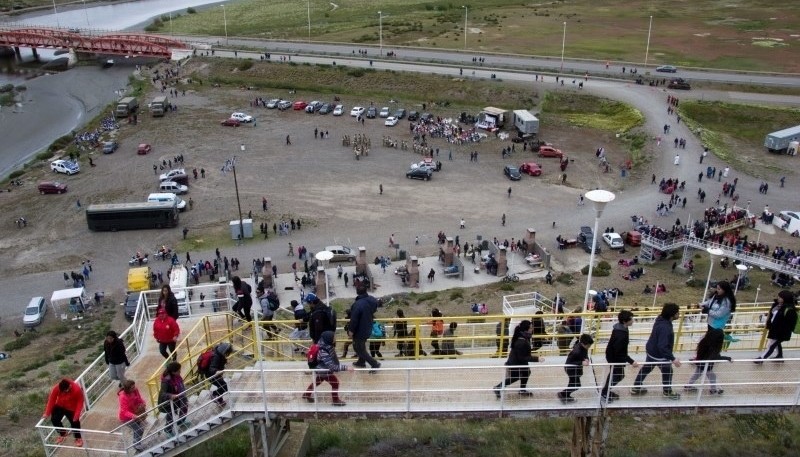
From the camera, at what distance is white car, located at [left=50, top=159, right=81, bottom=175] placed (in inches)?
2037

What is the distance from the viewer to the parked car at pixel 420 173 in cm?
4844

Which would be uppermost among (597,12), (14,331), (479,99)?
(597,12)

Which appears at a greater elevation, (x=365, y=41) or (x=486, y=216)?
(x=365, y=41)

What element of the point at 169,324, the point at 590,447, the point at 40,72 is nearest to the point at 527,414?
the point at 590,447

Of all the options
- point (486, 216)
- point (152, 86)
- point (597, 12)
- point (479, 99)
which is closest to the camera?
point (486, 216)

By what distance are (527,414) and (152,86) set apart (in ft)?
248

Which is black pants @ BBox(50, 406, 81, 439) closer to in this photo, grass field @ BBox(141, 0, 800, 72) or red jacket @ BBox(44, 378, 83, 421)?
red jacket @ BBox(44, 378, 83, 421)

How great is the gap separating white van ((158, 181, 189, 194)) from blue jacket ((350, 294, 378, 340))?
3825cm

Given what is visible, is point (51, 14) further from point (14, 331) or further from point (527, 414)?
point (527, 414)

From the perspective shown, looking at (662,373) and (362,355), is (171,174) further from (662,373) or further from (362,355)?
(662,373)

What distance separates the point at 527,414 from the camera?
1112 cm

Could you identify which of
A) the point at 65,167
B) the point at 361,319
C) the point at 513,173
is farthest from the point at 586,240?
the point at 65,167

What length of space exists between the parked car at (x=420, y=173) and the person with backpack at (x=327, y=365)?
37.5 m

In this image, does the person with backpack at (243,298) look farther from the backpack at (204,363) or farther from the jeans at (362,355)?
the jeans at (362,355)
